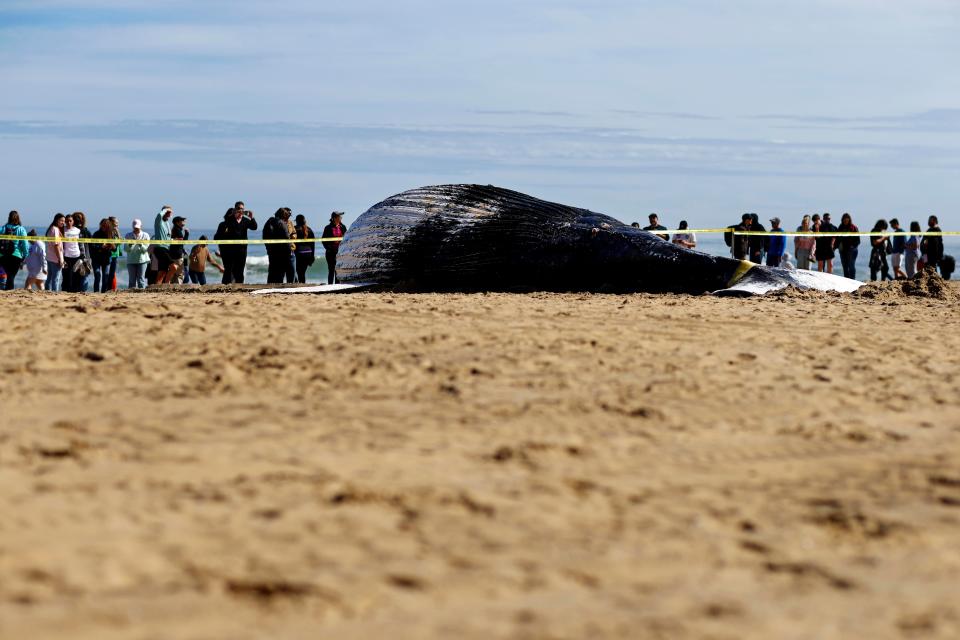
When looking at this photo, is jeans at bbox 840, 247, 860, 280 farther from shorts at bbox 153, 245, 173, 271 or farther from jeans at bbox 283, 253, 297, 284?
shorts at bbox 153, 245, 173, 271

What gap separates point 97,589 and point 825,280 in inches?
→ 472

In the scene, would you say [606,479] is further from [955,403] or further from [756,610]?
[955,403]

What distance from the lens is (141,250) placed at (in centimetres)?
1698

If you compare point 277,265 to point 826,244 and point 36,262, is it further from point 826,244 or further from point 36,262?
point 826,244

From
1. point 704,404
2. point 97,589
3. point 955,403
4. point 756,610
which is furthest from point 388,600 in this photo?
point 955,403

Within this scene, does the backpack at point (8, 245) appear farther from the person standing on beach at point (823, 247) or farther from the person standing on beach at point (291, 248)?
the person standing on beach at point (823, 247)

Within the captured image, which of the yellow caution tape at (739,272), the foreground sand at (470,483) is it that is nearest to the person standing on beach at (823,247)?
the yellow caution tape at (739,272)

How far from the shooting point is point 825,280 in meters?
14.0

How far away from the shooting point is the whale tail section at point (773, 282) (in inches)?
518

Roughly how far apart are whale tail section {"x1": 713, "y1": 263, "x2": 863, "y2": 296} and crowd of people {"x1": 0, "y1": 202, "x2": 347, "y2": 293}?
612 centimetres

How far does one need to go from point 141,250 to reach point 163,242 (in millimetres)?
1073

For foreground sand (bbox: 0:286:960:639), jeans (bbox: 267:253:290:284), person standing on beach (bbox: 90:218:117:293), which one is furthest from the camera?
jeans (bbox: 267:253:290:284)

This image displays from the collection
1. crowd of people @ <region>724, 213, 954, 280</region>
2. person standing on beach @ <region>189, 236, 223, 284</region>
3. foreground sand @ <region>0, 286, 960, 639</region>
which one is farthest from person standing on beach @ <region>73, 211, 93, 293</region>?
crowd of people @ <region>724, 213, 954, 280</region>

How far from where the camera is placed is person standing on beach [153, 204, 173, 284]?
1625cm
